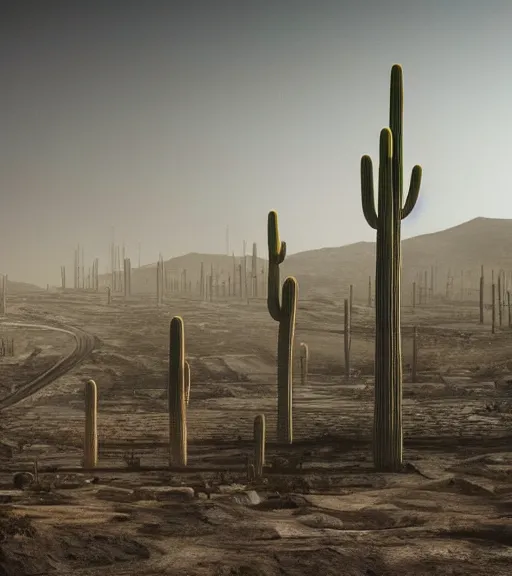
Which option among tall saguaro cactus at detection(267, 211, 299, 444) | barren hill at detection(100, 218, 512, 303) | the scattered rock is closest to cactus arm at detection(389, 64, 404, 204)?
tall saguaro cactus at detection(267, 211, 299, 444)

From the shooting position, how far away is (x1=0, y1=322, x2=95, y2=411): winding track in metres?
28.4

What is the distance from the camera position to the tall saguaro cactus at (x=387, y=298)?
14.6 meters

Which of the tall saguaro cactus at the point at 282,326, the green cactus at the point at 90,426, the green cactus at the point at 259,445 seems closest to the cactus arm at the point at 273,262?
the tall saguaro cactus at the point at 282,326

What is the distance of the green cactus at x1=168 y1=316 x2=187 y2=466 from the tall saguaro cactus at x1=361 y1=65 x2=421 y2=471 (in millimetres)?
3888

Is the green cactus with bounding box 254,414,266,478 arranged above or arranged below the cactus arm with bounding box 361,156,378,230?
below

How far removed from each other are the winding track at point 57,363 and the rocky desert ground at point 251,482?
10.8 inches

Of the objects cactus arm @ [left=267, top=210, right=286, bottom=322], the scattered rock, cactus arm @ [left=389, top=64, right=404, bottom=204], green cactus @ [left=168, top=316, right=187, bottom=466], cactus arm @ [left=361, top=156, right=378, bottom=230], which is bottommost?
the scattered rock

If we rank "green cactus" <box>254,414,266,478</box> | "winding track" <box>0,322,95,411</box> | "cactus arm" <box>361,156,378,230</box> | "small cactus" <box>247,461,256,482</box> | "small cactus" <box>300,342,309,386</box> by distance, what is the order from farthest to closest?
"small cactus" <box>300,342,309,386</box> → "winding track" <box>0,322,95,411</box> → "cactus arm" <box>361,156,378,230</box> → "green cactus" <box>254,414,266,478</box> → "small cactus" <box>247,461,256,482</box>

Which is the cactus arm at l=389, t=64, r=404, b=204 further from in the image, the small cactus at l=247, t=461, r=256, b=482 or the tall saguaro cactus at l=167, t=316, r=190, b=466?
the small cactus at l=247, t=461, r=256, b=482

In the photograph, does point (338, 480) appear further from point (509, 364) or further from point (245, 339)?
point (245, 339)

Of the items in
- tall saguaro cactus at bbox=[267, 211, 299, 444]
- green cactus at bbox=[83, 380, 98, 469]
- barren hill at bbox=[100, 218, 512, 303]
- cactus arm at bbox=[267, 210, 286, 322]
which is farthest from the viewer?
barren hill at bbox=[100, 218, 512, 303]

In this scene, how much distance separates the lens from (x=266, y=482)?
13773 mm

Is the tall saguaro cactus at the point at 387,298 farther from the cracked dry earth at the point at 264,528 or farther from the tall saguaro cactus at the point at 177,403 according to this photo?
the tall saguaro cactus at the point at 177,403

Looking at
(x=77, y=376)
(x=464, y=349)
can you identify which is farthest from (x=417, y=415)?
(x=464, y=349)
